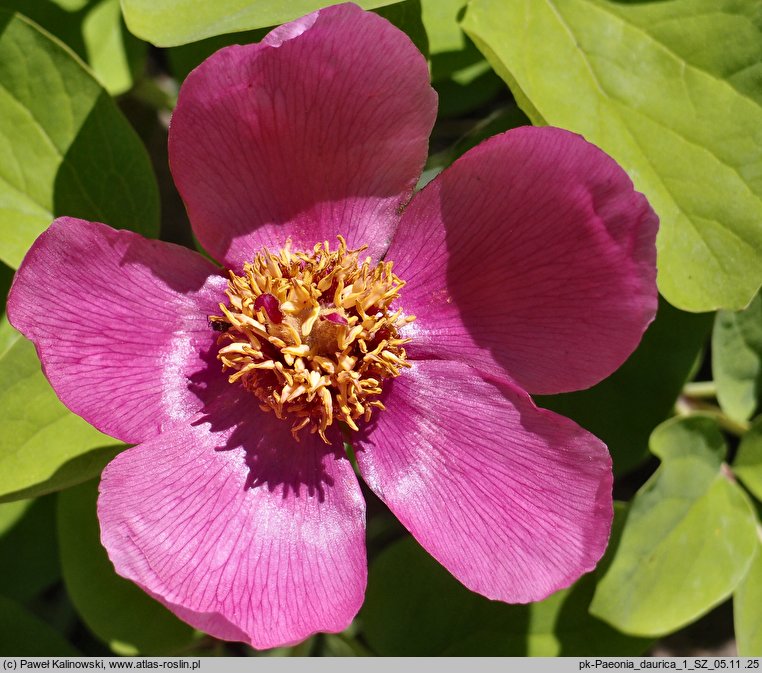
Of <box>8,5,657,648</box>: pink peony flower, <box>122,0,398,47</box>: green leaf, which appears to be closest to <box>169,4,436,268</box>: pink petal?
<box>8,5,657,648</box>: pink peony flower

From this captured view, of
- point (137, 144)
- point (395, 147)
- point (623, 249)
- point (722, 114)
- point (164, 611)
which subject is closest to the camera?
point (623, 249)

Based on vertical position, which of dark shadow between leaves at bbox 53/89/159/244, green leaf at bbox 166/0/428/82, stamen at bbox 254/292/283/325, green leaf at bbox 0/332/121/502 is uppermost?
green leaf at bbox 166/0/428/82

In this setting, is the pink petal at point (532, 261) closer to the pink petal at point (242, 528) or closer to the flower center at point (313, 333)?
the flower center at point (313, 333)

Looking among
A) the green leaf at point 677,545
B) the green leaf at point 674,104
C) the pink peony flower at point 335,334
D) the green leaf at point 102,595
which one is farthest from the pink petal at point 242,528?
the green leaf at point 674,104

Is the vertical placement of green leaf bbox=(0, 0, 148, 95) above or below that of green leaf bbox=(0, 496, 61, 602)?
above

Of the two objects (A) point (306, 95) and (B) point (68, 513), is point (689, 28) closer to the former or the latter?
(A) point (306, 95)

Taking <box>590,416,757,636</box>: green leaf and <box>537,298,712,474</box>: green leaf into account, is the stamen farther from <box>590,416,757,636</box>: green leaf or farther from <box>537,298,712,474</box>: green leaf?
<box>590,416,757,636</box>: green leaf

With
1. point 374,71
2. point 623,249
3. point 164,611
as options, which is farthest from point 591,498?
point 164,611

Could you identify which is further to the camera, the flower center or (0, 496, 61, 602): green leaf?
(0, 496, 61, 602): green leaf
